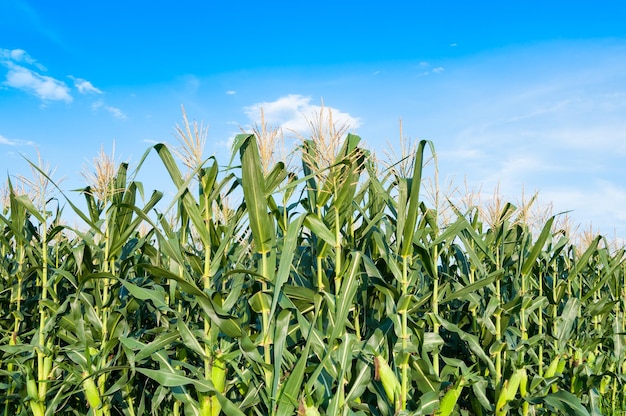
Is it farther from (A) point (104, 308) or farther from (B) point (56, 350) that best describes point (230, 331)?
(B) point (56, 350)

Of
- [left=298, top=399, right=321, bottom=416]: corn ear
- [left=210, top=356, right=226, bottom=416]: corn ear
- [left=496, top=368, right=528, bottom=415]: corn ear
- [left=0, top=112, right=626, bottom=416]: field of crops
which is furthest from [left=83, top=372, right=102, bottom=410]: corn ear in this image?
[left=496, top=368, right=528, bottom=415]: corn ear

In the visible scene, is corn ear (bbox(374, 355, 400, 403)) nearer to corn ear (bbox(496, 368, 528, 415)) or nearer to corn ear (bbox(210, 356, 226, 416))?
corn ear (bbox(210, 356, 226, 416))

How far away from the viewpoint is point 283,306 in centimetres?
355

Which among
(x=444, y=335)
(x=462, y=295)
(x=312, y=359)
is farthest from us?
(x=444, y=335)

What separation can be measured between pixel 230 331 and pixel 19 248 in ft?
10.1

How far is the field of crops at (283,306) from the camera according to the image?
3.52m

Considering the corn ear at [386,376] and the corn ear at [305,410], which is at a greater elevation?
the corn ear at [386,376]

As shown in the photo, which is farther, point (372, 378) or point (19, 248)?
point (19, 248)

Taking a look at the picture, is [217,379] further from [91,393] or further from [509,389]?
[509,389]

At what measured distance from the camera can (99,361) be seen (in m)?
4.43

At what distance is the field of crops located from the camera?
352cm

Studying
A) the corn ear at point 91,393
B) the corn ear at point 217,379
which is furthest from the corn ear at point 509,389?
the corn ear at point 91,393

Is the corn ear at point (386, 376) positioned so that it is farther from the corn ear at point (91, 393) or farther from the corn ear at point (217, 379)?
the corn ear at point (91, 393)

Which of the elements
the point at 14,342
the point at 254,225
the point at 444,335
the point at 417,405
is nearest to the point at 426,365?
the point at 417,405
